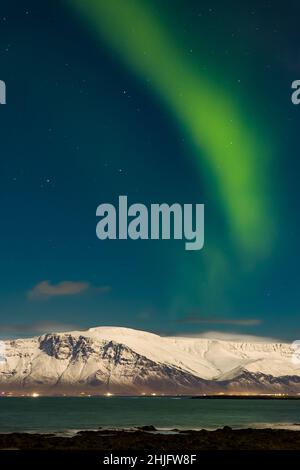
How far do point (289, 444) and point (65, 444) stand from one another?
23283 mm

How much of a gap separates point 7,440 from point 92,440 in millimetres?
9266

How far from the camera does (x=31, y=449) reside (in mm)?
64938
